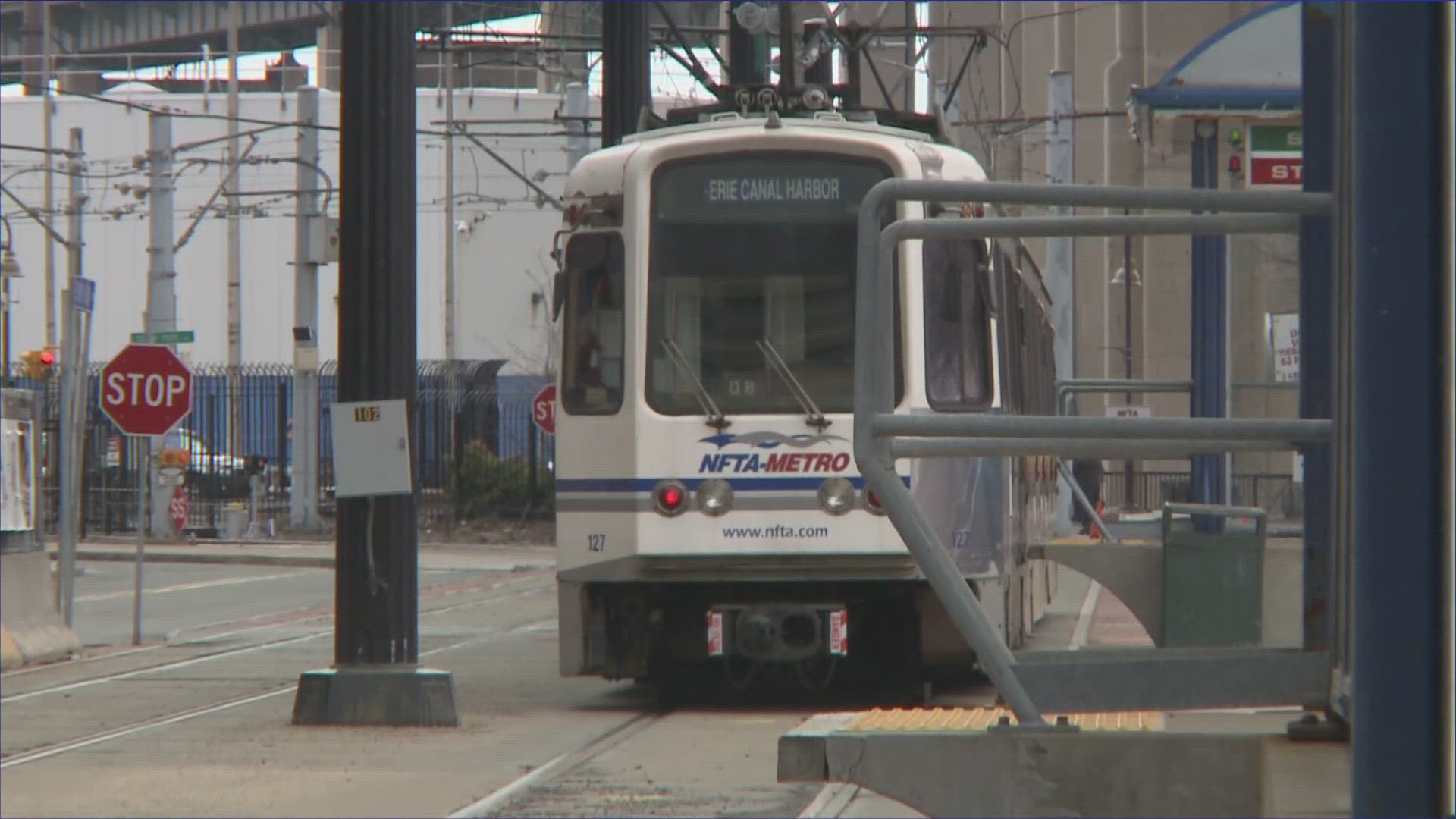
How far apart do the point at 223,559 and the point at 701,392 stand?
21.8 metres

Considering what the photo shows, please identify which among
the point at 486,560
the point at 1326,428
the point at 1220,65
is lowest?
the point at 486,560

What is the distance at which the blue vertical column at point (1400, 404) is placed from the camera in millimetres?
2207

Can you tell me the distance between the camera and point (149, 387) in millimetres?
17781

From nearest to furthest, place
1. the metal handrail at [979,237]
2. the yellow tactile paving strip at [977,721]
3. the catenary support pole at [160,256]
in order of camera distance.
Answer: the metal handrail at [979,237] → the yellow tactile paving strip at [977,721] → the catenary support pole at [160,256]

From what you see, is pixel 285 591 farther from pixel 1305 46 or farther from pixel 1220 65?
pixel 1305 46

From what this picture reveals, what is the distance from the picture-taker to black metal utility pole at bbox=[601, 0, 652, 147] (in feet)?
57.4

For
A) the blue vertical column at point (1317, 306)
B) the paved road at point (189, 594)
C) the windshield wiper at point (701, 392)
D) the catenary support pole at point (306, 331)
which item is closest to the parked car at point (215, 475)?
the catenary support pole at point (306, 331)

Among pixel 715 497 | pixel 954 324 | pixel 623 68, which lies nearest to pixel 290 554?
pixel 623 68

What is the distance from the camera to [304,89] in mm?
36469

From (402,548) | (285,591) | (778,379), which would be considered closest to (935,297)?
(778,379)

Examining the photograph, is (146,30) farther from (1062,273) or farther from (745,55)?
(745,55)

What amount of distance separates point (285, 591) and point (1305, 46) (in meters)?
23.0

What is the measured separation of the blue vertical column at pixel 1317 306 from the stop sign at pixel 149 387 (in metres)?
15.0

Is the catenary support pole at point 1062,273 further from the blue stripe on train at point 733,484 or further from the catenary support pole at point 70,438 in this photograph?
the blue stripe on train at point 733,484
